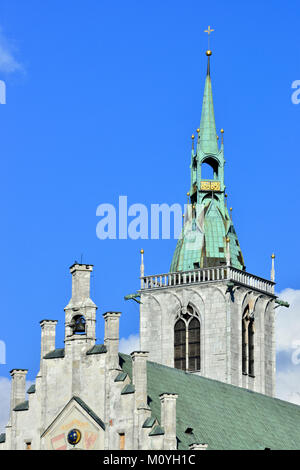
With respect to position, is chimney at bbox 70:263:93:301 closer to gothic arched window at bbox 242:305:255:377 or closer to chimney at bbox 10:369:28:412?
chimney at bbox 10:369:28:412

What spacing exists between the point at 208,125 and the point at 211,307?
55.3ft

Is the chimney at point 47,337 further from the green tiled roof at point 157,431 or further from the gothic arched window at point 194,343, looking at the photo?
the gothic arched window at point 194,343

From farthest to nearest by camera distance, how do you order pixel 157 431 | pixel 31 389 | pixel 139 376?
pixel 31 389 → pixel 139 376 → pixel 157 431

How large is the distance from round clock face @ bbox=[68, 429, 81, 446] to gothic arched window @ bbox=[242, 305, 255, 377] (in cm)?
3548

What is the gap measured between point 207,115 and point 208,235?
1090 cm

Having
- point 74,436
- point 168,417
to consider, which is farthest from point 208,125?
point 168,417

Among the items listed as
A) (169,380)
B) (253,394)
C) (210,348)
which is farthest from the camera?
(210,348)

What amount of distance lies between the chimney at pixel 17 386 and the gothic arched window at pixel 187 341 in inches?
1217

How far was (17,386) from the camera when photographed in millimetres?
102312

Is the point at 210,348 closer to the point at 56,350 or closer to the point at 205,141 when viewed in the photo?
the point at 205,141

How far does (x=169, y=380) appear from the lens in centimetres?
10906

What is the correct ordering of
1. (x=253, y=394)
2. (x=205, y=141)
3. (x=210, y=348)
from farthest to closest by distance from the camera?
(x=205, y=141)
(x=210, y=348)
(x=253, y=394)

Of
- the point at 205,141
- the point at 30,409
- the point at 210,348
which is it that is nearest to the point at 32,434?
the point at 30,409

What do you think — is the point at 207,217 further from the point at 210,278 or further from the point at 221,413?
the point at 221,413
